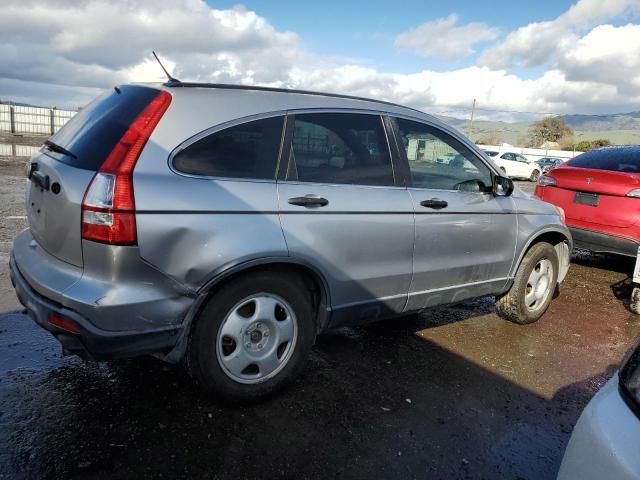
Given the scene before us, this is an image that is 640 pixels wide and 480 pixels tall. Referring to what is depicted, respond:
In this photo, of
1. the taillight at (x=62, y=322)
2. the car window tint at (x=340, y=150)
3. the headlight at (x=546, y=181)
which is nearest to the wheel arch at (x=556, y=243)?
the car window tint at (x=340, y=150)

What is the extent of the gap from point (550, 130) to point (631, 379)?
7657cm

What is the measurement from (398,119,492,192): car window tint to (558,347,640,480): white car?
212 centimetres

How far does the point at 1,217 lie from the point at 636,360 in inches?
329

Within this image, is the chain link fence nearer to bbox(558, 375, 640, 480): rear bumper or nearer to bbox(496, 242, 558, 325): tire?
bbox(496, 242, 558, 325): tire

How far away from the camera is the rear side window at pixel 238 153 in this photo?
2600 millimetres

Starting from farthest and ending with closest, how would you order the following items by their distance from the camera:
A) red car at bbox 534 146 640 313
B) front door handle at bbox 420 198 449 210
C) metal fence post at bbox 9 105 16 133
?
metal fence post at bbox 9 105 16 133
red car at bbox 534 146 640 313
front door handle at bbox 420 198 449 210

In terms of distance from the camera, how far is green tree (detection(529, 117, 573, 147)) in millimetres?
69312

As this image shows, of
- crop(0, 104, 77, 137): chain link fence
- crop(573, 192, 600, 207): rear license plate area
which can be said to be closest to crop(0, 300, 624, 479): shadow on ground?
crop(573, 192, 600, 207): rear license plate area

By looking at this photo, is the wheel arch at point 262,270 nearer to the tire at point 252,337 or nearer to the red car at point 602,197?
the tire at point 252,337

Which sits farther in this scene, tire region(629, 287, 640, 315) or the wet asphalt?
tire region(629, 287, 640, 315)

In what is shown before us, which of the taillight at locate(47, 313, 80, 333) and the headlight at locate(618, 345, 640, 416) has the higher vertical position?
the headlight at locate(618, 345, 640, 416)

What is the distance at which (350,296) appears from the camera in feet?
10.5

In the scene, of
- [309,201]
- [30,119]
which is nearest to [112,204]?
[309,201]

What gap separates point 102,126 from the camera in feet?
8.80
